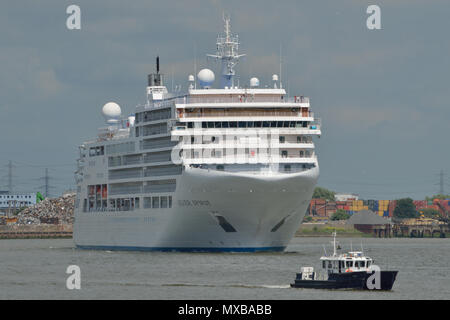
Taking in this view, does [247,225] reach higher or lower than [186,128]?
lower

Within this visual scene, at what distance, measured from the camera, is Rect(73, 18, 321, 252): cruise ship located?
83188 millimetres

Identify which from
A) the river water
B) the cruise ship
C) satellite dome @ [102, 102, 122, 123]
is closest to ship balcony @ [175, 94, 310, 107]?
the cruise ship

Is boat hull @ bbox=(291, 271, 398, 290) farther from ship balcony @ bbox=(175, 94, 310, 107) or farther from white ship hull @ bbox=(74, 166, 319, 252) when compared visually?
ship balcony @ bbox=(175, 94, 310, 107)

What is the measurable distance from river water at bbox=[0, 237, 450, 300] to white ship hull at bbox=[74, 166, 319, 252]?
4.07 ft

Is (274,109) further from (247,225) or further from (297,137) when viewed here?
(247,225)

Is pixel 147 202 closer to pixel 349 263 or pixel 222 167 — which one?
pixel 222 167

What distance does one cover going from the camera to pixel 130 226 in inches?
3777

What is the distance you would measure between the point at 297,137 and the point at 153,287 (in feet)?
93.7

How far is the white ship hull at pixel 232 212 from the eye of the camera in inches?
3238

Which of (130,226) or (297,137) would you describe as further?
(130,226)

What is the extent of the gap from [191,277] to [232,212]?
15.7m
